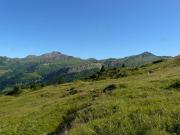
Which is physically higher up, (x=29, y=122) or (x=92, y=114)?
(x=92, y=114)

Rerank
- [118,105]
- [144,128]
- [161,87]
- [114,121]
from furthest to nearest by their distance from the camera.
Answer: [161,87], [118,105], [114,121], [144,128]

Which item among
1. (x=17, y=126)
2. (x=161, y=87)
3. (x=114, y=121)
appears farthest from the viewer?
(x=161, y=87)

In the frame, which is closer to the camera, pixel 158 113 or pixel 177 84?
pixel 158 113

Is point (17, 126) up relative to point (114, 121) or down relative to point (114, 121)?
down

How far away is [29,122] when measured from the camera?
111 ft

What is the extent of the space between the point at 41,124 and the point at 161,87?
1414 cm

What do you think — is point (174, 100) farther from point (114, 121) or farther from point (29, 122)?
point (29, 122)

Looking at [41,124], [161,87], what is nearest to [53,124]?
[41,124]

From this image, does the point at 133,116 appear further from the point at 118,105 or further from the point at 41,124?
the point at 41,124

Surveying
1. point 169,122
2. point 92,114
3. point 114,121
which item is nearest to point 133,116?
point 114,121

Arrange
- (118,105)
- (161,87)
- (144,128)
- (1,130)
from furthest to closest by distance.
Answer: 1. (161,87)
2. (1,130)
3. (118,105)
4. (144,128)

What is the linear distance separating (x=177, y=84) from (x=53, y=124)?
→ 14.2 metres

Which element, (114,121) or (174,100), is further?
(174,100)

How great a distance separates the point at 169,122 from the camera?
13031mm
